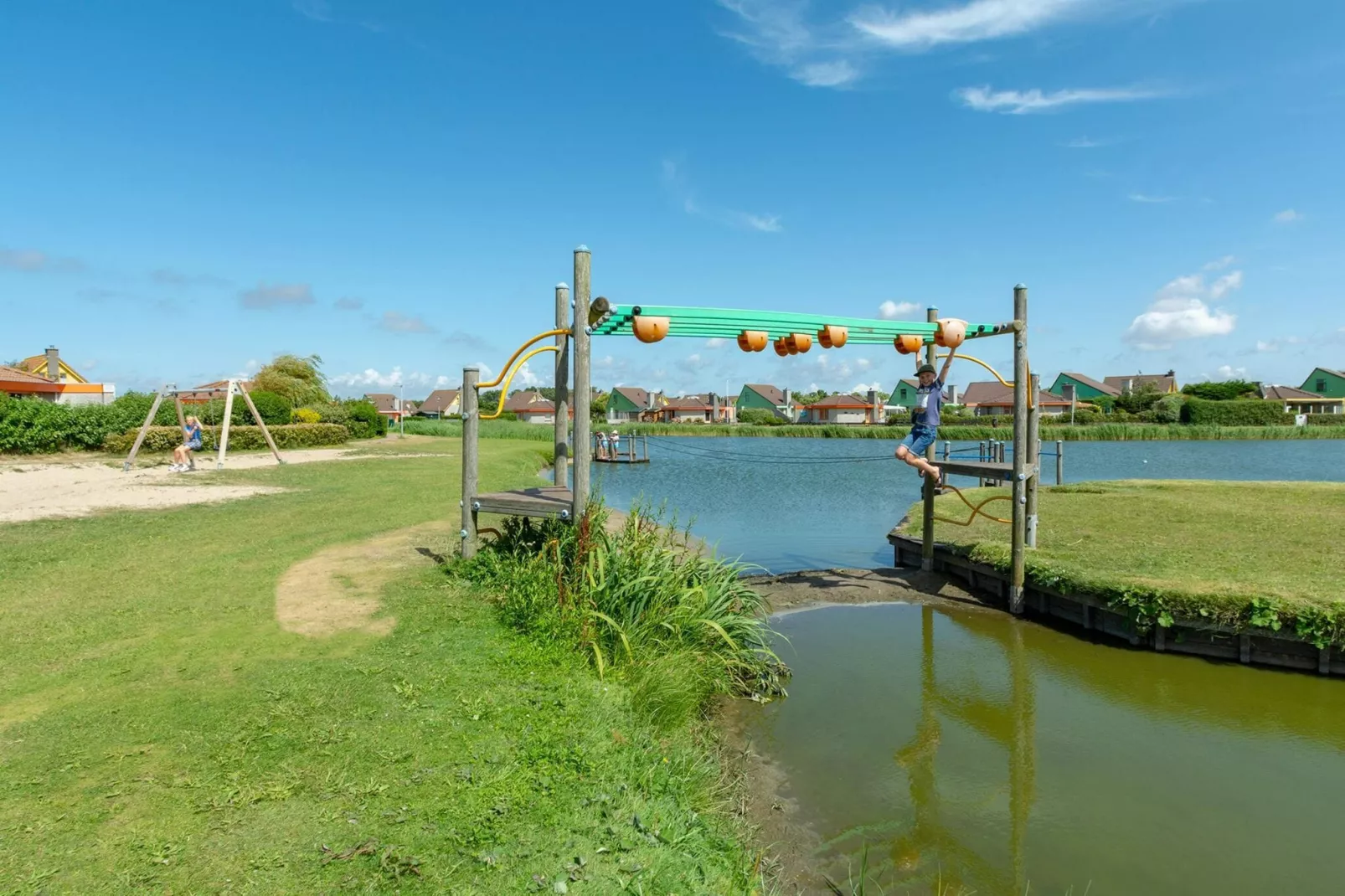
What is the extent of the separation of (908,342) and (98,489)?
584 inches

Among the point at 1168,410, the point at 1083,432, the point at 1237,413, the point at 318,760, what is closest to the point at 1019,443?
the point at 318,760

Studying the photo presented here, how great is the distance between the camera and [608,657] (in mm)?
5930

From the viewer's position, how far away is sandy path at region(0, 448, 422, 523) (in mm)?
11977

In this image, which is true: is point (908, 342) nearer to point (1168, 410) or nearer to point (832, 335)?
point (832, 335)

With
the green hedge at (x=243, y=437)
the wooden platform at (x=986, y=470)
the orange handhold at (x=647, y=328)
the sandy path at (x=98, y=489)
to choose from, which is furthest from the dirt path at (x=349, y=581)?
the green hedge at (x=243, y=437)

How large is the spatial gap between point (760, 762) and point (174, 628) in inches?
184

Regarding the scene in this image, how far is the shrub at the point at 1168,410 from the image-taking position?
61969 mm

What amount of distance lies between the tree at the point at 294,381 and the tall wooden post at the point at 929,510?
36.2 metres

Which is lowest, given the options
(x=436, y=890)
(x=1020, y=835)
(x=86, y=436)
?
(x=1020, y=835)

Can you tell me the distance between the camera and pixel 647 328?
7.55 m

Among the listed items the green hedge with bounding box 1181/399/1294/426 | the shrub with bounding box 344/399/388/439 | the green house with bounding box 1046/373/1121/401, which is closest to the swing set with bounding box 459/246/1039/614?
the shrub with bounding box 344/399/388/439

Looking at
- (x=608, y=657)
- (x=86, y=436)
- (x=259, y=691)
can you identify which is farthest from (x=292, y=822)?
(x=86, y=436)

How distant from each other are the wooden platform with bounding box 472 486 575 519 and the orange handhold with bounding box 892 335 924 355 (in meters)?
4.41

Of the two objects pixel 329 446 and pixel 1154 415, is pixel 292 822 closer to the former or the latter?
pixel 329 446
